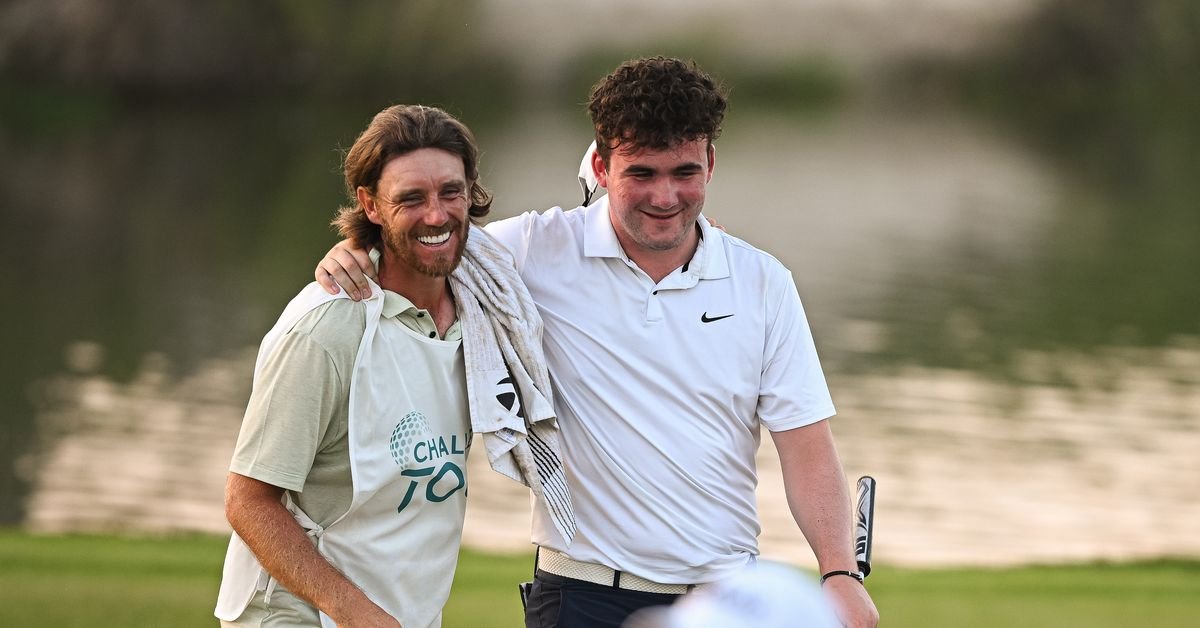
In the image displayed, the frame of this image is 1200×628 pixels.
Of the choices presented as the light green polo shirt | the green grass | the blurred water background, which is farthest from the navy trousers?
the blurred water background

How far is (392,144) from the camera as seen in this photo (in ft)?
9.98

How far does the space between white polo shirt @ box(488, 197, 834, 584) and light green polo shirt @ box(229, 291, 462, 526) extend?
0.65 metres

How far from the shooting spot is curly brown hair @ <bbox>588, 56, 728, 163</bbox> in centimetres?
328

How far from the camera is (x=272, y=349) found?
293cm

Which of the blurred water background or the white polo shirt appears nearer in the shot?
the white polo shirt

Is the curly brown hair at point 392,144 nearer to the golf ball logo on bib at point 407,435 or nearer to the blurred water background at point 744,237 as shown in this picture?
the golf ball logo on bib at point 407,435

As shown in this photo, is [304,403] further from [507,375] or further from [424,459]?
[507,375]

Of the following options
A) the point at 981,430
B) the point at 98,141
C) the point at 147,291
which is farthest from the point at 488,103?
the point at 981,430

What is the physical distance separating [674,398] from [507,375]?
441mm

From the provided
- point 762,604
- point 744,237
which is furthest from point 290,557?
point 744,237

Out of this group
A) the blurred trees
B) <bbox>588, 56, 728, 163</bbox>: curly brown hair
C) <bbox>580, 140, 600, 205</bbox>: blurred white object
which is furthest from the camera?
the blurred trees

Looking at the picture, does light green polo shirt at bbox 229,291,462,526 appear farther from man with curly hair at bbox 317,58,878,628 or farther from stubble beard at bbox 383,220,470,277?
man with curly hair at bbox 317,58,878,628

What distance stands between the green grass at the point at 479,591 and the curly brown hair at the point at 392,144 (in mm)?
2671

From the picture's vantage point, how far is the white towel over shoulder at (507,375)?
314 cm
